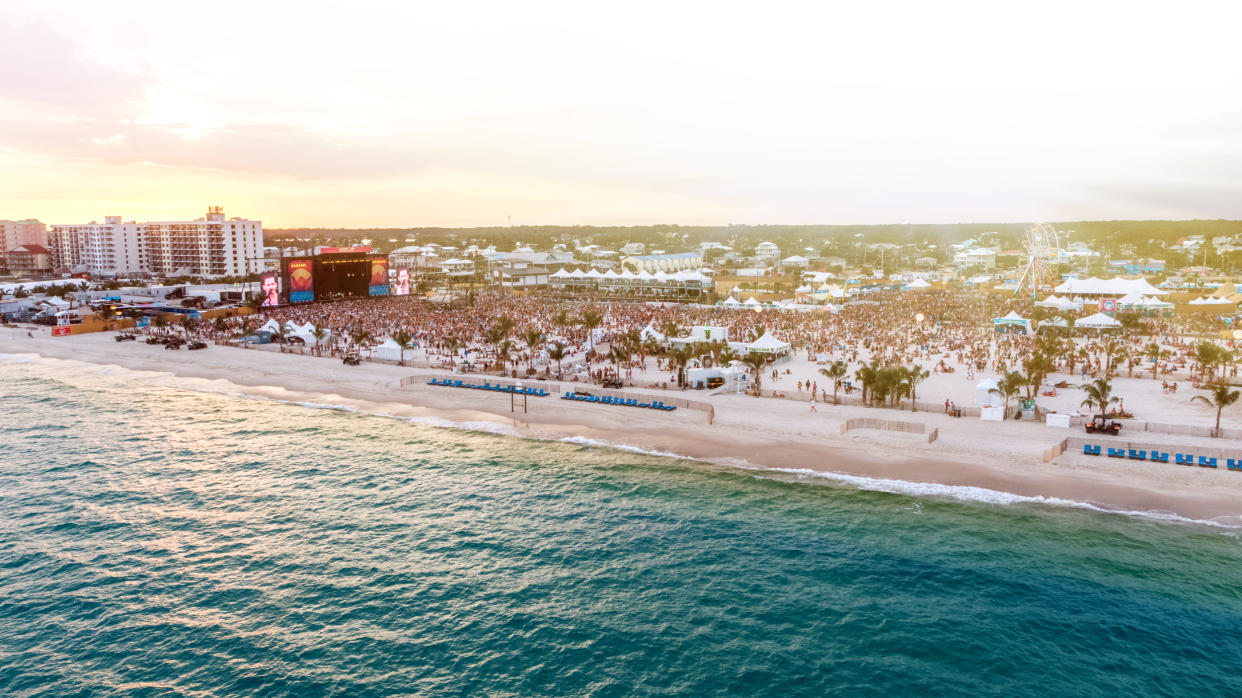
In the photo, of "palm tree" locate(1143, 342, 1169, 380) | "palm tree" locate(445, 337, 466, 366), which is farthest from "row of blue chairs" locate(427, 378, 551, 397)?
"palm tree" locate(1143, 342, 1169, 380)

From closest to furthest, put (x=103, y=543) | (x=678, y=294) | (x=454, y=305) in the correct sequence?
(x=103, y=543) → (x=454, y=305) → (x=678, y=294)

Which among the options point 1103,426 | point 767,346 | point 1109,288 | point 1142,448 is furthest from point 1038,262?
point 1142,448

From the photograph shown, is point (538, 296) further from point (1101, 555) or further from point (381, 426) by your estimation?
point (1101, 555)

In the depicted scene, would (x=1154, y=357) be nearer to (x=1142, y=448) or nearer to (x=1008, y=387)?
(x=1008, y=387)

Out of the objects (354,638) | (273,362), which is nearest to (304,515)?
(354,638)

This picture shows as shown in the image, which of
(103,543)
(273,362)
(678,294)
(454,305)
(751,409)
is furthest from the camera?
(678,294)

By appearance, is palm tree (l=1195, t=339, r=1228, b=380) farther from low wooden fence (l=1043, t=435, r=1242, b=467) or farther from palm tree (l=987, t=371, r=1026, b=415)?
palm tree (l=987, t=371, r=1026, b=415)

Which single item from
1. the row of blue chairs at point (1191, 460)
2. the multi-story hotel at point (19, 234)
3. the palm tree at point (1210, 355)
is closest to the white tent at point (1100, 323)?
the palm tree at point (1210, 355)
